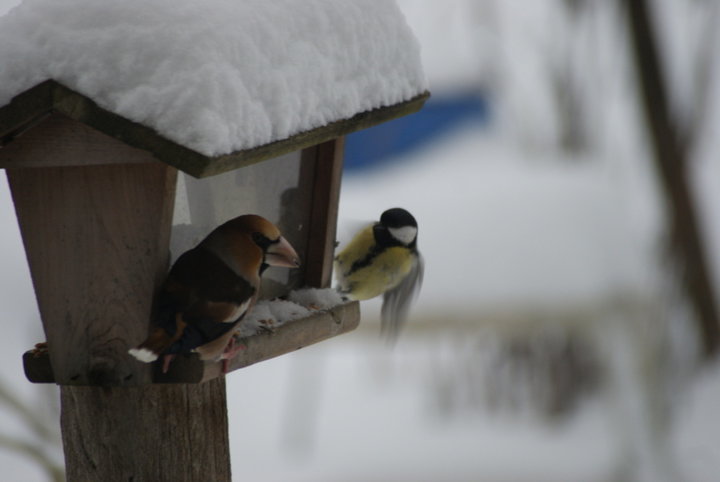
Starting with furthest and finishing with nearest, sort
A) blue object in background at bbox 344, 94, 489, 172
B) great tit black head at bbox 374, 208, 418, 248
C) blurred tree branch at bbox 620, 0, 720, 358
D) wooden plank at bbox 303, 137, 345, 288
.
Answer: blue object in background at bbox 344, 94, 489, 172 < blurred tree branch at bbox 620, 0, 720, 358 < great tit black head at bbox 374, 208, 418, 248 < wooden plank at bbox 303, 137, 345, 288

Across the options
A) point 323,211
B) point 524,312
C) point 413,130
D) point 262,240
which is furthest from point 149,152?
point 413,130

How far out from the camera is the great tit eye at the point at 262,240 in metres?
1.74

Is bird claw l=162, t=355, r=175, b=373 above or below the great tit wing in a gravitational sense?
below

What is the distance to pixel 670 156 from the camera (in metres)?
5.62

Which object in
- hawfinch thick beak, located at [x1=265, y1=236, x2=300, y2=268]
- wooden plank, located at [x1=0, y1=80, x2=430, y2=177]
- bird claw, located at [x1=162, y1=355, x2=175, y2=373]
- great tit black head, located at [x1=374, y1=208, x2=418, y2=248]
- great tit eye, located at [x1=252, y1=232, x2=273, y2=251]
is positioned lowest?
bird claw, located at [x1=162, y1=355, x2=175, y2=373]

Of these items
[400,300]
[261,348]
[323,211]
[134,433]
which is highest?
[323,211]

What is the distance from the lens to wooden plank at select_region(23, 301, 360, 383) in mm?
1649

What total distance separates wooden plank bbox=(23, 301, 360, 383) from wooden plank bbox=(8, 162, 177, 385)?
6 centimetres

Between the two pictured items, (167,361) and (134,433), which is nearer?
(167,361)

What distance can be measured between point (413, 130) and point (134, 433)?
6.50 meters

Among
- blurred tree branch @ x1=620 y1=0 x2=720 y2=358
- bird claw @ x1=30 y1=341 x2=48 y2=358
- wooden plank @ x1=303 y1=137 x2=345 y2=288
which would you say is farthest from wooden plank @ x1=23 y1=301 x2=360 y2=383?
blurred tree branch @ x1=620 y1=0 x2=720 y2=358

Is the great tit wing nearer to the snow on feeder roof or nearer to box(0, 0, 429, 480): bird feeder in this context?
box(0, 0, 429, 480): bird feeder

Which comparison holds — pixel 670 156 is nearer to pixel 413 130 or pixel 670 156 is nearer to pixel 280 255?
pixel 413 130

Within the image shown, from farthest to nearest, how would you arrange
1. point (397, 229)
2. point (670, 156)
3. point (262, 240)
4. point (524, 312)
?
point (670, 156) → point (524, 312) → point (397, 229) → point (262, 240)
